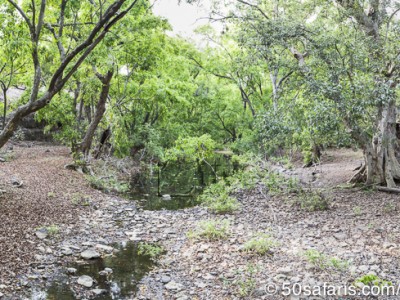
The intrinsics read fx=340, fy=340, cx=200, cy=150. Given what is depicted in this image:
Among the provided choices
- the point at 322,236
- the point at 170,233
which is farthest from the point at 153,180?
the point at 322,236

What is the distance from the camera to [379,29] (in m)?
11.5

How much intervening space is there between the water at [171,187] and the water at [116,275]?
5.14 meters

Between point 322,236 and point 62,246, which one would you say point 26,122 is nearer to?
point 62,246

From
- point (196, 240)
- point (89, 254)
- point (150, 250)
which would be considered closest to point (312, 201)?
point (196, 240)

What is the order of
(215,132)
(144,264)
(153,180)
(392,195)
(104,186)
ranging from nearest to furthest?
(144,264)
(392,195)
(104,186)
(153,180)
(215,132)

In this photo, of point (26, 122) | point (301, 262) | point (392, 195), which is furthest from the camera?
point (26, 122)

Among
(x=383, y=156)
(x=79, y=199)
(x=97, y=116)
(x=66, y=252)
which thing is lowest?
(x=66, y=252)

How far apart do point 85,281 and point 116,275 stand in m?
0.66

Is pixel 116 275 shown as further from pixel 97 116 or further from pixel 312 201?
pixel 97 116

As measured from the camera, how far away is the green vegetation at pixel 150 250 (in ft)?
25.7

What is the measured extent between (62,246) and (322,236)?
594 cm

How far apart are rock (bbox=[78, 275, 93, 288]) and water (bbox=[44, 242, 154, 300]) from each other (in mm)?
117

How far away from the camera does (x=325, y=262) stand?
606 centimetres

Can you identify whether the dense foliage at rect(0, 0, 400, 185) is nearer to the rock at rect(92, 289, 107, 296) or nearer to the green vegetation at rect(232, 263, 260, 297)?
the rock at rect(92, 289, 107, 296)
